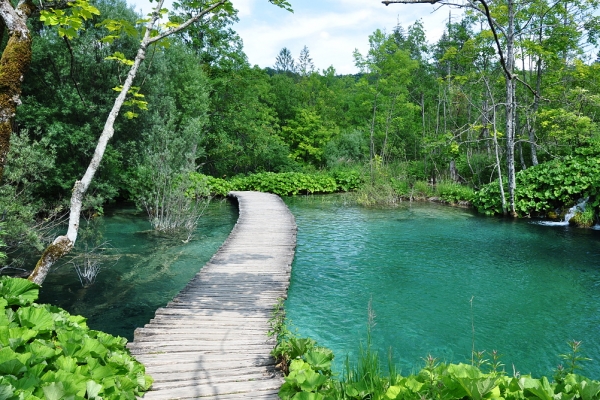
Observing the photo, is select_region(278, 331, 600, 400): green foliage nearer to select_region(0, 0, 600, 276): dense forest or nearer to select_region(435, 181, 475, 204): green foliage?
select_region(0, 0, 600, 276): dense forest

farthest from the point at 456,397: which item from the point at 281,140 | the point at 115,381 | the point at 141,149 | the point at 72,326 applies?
the point at 281,140

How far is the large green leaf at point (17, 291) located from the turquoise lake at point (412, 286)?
2529 mm

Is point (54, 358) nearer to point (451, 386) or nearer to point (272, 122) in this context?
point (451, 386)

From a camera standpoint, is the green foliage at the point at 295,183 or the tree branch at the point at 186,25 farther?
the green foliage at the point at 295,183

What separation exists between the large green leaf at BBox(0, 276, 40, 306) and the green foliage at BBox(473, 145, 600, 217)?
13.7 m

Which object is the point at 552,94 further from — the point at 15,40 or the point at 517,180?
the point at 15,40

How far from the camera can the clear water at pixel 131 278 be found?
6078 millimetres

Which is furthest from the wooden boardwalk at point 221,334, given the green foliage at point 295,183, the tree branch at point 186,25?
the green foliage at point 295,183

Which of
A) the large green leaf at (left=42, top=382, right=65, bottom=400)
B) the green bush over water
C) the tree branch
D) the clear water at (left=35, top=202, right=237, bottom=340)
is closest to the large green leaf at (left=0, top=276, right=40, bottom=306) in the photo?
the large green leaf at (left=42, top=382, right=65, bottom=400)

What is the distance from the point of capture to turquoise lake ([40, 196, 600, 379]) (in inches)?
205

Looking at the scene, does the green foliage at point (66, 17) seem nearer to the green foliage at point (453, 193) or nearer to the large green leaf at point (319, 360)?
the large green leaf at point (319, 360)

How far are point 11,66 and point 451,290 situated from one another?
6672 millimetres

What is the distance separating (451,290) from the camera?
6973 mm

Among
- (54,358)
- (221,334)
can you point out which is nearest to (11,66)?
(54,358)
